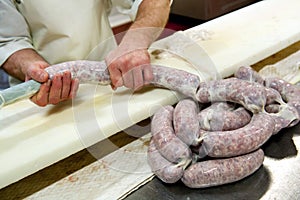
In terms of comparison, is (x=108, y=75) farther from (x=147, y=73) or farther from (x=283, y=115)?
(x=283, y=115)

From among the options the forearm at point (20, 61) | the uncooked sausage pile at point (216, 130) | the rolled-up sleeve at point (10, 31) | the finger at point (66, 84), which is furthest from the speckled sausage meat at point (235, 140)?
the rolled-up sleeve at point (10, 31)

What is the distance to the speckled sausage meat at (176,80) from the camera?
0.96 metres

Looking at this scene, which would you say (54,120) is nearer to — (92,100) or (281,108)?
(92,100)

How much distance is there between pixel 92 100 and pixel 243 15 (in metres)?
0.82

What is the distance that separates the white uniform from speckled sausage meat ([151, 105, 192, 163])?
511mm

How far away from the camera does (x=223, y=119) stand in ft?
2.84

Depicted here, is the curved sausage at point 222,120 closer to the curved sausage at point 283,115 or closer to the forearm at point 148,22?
the curved sausage at point 283,115

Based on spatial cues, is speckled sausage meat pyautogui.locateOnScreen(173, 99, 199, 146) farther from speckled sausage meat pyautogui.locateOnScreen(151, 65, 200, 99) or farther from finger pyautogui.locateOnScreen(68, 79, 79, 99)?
finger pyautogui.locateOnScreen(68, 79, 79, 99)

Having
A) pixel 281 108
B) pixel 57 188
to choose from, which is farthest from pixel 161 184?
pixel 281 108

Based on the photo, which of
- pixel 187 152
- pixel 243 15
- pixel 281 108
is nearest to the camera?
pixel 187 152

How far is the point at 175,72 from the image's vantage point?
1.01m

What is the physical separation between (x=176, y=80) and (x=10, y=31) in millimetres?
554

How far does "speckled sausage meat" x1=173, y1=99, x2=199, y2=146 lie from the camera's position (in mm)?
826

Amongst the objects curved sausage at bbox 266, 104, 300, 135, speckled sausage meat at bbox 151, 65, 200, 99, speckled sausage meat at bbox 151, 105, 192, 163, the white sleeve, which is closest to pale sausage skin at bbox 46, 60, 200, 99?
speckled sausage meat at bbox 151, 65, 200, 99
